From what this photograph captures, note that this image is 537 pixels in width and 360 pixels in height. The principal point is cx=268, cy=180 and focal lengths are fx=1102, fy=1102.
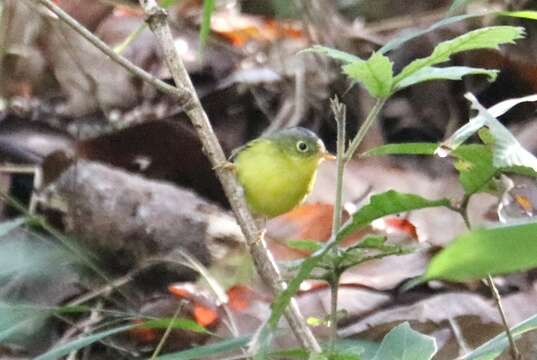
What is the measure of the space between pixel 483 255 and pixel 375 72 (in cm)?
59

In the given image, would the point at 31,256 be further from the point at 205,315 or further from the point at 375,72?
the point at 375,72

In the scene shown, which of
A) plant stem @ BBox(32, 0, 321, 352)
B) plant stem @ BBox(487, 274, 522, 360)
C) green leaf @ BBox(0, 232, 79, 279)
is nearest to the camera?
plant stem @ BBox(487, 274, 522, 360)

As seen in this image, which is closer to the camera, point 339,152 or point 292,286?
point 292,286

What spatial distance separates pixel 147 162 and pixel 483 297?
1.10 meters

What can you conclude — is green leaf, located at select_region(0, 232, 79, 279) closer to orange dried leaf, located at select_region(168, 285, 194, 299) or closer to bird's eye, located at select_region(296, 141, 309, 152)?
orange dried leaf, located at select_region(168, 285, 194, 299)

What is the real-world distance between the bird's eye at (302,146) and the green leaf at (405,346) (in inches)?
47.1

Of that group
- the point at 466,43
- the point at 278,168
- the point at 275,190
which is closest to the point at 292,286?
the point at 466,43

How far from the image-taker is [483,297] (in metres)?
2.48

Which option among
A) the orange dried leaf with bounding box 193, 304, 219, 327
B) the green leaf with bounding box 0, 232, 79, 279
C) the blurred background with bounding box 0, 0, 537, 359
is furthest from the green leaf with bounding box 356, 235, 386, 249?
the green leaf with bounding box 0, 232, 79, 279

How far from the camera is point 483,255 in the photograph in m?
0.84

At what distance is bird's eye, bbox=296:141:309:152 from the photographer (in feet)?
8.63

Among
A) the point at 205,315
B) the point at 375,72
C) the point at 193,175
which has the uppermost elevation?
the point at 375,72

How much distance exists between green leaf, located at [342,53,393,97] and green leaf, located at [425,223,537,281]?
49cm

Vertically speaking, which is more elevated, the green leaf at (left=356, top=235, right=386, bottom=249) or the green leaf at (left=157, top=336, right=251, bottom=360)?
the green leaf at (left=356, top=235, right=386, bottom=249)
